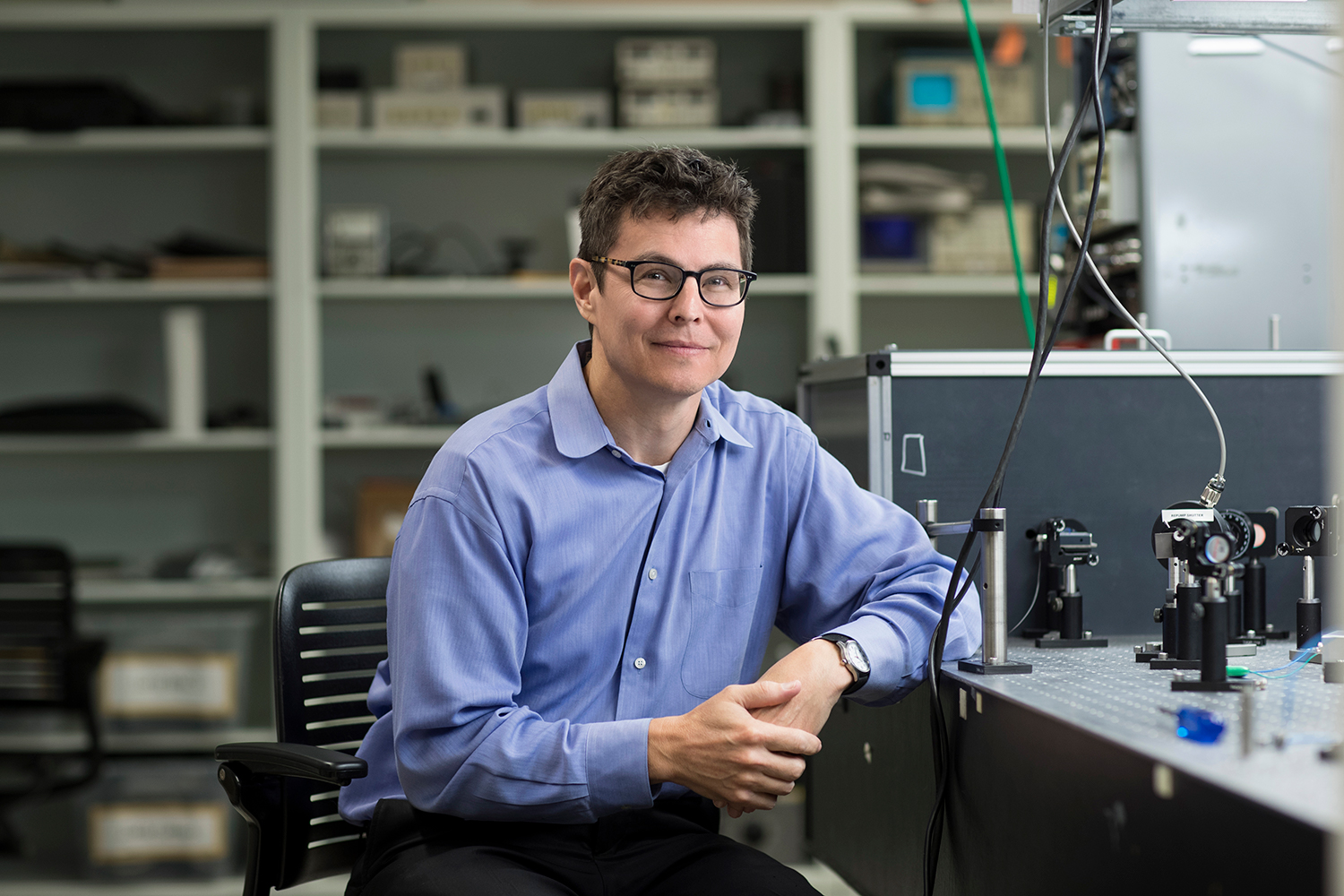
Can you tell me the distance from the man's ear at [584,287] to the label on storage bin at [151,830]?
6.58ft

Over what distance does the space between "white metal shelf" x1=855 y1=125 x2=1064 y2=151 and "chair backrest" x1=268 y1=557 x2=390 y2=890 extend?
6.25 feet

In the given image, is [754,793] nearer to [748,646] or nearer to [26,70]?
Answer: [748,646]

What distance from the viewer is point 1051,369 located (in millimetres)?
1326

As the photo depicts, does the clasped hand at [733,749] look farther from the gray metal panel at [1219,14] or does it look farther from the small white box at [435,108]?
the small white box at [435,108]

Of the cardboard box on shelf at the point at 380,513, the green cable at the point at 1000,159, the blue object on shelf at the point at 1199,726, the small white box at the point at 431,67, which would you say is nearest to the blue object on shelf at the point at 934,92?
the small white box at the point at 431,67

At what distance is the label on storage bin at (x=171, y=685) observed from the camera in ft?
9.10

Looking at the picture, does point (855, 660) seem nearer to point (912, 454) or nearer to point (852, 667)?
point (852, 667)

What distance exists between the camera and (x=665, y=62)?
293 cm

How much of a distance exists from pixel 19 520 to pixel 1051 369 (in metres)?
2.85

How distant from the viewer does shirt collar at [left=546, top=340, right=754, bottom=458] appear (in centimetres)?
123

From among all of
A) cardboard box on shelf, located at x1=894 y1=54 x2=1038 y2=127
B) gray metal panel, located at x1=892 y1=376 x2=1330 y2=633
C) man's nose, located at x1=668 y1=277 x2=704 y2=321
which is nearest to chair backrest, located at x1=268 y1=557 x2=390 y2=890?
man's nose, located at x1=668 y1=277 x2=704 y2=321

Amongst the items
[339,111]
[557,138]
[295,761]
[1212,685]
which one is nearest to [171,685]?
[339,111]

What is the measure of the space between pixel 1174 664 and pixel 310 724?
1013 mm

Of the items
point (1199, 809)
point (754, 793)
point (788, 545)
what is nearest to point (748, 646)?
point (788, 545)
